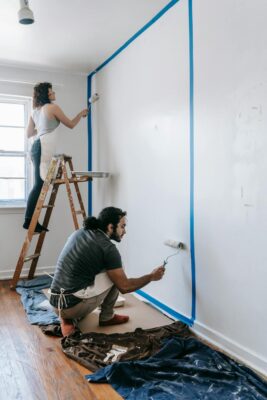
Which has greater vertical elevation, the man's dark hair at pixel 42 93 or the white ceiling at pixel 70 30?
the white ceiling at pixel 70 30

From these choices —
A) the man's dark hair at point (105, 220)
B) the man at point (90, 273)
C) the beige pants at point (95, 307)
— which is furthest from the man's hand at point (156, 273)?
the man's dark hair at point (105, 220)

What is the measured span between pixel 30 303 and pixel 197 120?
2204 mm

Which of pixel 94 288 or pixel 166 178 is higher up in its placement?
pixel 166 178

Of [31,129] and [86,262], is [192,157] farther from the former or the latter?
[31,129]

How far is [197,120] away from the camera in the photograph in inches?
113

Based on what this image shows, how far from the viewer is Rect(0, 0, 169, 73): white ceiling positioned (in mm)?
3137

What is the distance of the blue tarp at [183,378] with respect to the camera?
2086 mm

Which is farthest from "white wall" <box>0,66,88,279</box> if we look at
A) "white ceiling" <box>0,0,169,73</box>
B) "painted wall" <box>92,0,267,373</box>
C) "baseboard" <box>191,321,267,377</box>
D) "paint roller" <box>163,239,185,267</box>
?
"baseboard" <box>191,321,267,377</box>

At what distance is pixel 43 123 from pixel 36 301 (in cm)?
180

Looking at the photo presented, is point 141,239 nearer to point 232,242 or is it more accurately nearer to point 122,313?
point 122,313

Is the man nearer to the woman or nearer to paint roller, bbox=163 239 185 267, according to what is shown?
paint roller, bbox=163 239 185 267

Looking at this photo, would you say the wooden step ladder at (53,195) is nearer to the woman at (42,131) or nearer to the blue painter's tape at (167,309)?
the woman at (42,131)

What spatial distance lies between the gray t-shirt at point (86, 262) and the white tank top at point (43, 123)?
1627mm

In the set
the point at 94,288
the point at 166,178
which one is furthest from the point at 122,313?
the point at 166,178
